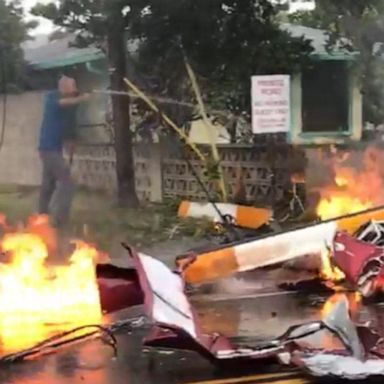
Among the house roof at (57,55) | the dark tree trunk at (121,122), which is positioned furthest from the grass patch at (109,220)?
the house roof at (57,55)

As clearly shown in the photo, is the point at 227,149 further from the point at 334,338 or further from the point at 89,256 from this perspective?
the point at 334,338

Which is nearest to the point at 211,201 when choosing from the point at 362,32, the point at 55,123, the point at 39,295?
the point at 55,123

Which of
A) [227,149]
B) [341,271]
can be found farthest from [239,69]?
[341,271]

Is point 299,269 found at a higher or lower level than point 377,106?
lower

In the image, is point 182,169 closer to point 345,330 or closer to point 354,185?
point 354,185

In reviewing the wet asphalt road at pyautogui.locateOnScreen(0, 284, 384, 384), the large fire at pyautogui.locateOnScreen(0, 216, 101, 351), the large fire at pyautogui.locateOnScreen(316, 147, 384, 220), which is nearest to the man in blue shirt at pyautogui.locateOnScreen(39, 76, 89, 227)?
the large fire at pyautogui.locateOnScreen(0, 216, 101, 351)

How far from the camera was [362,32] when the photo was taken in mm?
15484

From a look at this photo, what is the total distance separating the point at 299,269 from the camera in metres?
11.3

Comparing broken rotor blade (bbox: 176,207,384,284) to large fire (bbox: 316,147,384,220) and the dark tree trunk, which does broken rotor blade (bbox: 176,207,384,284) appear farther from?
large fire (bbox: 316,147,384,220)

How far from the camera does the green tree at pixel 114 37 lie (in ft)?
43.8

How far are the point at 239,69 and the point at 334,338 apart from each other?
7.31m

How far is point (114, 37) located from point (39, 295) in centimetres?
473

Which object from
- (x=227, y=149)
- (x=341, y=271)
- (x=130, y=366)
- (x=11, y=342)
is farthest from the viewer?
(x=227, y=149)

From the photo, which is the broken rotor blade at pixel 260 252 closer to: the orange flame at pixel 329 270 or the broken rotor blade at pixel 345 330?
the orange flame at pixel 329 270
